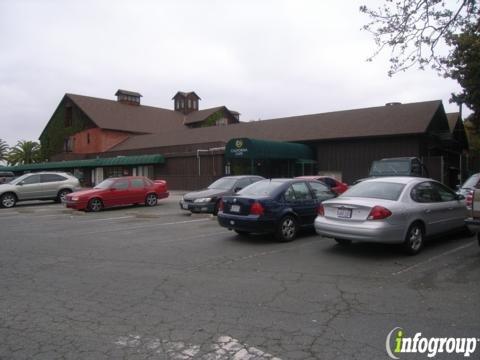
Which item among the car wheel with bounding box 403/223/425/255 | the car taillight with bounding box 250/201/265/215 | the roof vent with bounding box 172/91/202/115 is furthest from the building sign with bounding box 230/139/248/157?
the roof vent with bounding box 172/91/202/115

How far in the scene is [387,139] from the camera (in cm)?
2686

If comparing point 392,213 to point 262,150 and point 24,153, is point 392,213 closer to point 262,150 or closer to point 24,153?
point 262,150

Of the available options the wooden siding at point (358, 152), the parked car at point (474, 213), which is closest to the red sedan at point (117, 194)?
the wooden siding at point (358, 152)

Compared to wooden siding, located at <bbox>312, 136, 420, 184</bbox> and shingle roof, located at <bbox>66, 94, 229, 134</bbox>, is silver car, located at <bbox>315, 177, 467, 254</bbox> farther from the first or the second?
shingle roof, located at <bbox>66, 94, 229, 134</bbox>

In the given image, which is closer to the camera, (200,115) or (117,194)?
(117,194)

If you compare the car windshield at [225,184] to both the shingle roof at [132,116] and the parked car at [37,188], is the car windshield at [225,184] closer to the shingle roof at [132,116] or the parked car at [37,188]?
the parked car at [37,188]

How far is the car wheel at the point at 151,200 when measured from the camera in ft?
63.7

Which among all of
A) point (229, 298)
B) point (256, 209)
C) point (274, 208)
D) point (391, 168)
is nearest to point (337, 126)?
point (391, 168)

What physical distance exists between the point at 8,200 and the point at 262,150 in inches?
551

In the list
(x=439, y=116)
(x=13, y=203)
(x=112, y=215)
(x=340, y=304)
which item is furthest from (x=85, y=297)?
(x=439, y=116)

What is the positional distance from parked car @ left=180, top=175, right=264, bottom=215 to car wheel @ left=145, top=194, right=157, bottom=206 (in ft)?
15.0

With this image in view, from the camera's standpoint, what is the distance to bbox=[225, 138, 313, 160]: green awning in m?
24.3

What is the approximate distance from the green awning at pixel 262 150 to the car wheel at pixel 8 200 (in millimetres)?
11758

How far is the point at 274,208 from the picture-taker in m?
9.23
